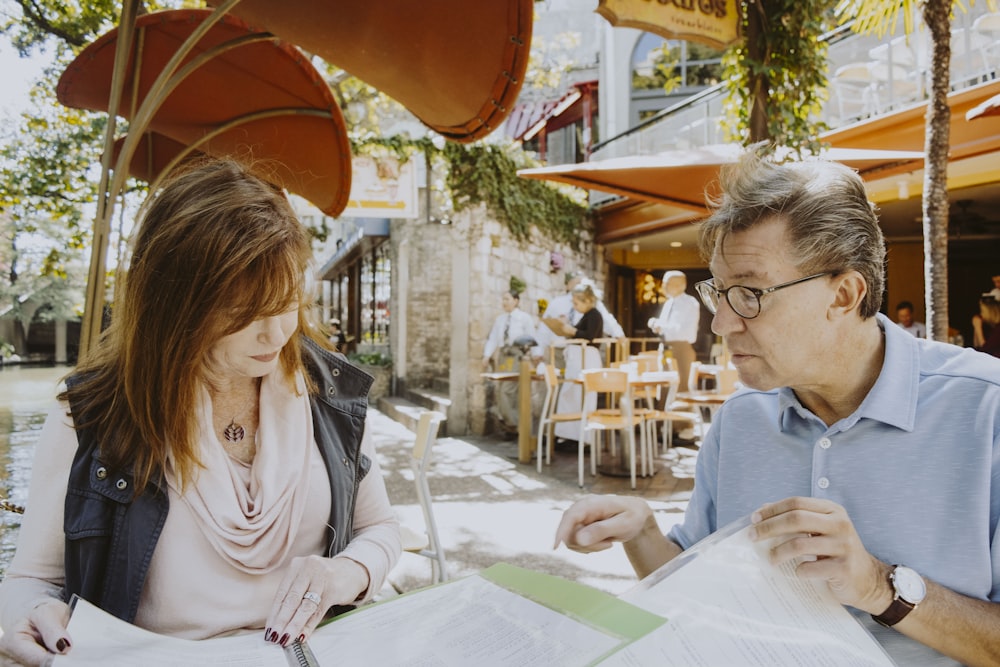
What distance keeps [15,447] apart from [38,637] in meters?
6.73

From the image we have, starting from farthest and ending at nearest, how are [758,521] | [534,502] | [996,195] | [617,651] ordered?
1. [996,195]
2. [534,502]
3. [758,521]
4. [617,651]

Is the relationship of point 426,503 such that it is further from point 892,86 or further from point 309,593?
point 892,86

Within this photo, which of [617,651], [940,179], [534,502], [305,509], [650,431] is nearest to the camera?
[617,651]

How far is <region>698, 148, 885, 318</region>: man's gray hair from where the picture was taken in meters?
1.22

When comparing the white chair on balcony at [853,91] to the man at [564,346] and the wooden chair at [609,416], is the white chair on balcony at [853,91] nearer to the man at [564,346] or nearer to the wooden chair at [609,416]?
the man at [564,346]

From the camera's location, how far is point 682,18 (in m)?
3.28

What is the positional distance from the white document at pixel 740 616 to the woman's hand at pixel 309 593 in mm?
481

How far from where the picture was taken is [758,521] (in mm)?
908

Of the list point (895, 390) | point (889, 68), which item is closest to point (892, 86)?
point (889, 68)

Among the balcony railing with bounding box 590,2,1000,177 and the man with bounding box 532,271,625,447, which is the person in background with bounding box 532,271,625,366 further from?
the balcony railing with bounding box 590,2,1000,177

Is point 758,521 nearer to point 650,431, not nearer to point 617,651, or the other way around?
point 617,651

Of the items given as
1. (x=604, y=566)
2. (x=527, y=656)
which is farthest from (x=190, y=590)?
(x=604, y=566)

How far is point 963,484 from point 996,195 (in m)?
9.65

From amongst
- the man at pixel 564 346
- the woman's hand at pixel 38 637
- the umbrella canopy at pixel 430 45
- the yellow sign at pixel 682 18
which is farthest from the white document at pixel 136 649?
the man at pixel 564 346
